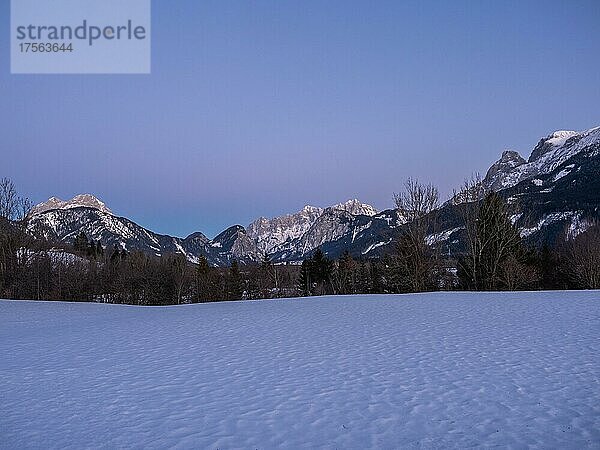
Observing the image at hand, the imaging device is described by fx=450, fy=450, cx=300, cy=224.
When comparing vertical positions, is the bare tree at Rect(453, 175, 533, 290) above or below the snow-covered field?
above

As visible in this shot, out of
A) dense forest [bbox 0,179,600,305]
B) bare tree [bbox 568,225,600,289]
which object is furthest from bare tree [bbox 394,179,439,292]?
bare tree [bbox 568,225,600,289]

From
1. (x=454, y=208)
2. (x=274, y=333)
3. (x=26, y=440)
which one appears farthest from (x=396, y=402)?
(x=454, y=208)

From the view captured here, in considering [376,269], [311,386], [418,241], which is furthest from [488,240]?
[311,386]

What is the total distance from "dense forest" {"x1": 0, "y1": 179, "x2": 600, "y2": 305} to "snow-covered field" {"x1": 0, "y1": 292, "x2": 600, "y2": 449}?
1963cm

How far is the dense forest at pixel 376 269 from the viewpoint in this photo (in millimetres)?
33938

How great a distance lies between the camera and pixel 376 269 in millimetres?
53188

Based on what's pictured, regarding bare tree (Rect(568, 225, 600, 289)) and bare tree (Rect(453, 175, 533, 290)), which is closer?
bare tree (Rect(453, 175, 533, 290))

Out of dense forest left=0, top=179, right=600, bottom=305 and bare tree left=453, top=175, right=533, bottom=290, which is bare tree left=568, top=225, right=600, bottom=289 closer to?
dense forest left=0, top=179, right=600, bottom=305

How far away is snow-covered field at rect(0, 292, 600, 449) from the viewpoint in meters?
5.35

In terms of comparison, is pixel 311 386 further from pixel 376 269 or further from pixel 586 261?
pixel 376 269

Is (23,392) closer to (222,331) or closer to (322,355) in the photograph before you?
(322,355)

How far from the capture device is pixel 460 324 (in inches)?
563

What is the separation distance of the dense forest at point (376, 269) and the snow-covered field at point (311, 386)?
773 inches

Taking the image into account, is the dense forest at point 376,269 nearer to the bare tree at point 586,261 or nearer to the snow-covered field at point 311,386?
the bare tree at point 586,261
